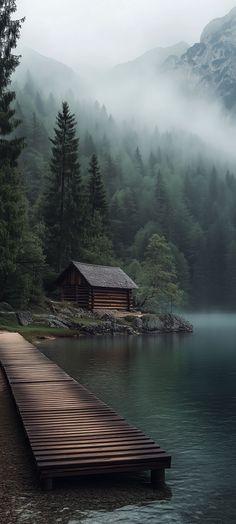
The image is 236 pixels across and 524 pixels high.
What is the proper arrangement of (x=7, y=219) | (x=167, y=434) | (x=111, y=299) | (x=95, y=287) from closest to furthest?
(x=167, y=434) < (x=7, y=219) < (x=95, y=287) < (x=111, y=299)

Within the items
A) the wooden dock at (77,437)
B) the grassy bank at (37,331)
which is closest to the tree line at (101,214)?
the grassy bank at (37,331)

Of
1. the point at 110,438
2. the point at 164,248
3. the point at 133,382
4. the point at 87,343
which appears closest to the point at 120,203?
the point at 164,248

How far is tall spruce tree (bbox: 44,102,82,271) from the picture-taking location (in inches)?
2665

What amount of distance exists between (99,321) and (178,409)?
119 ft

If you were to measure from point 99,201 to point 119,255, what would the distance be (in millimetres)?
31007

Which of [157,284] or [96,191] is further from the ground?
[96,191]

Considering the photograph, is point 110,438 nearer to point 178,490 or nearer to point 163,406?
point 178,490

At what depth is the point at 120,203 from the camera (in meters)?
137

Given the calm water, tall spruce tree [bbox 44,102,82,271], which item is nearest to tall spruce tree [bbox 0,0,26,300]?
the calm water

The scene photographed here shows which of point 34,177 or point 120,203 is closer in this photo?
point 34,177

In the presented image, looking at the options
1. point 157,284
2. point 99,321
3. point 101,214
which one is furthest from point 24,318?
point 101,214

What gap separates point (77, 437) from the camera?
1003 cm

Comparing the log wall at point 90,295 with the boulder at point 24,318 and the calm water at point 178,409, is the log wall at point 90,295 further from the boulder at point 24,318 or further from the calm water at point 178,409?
the calm water at point 178,409

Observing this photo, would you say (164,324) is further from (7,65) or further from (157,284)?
(7,65)
